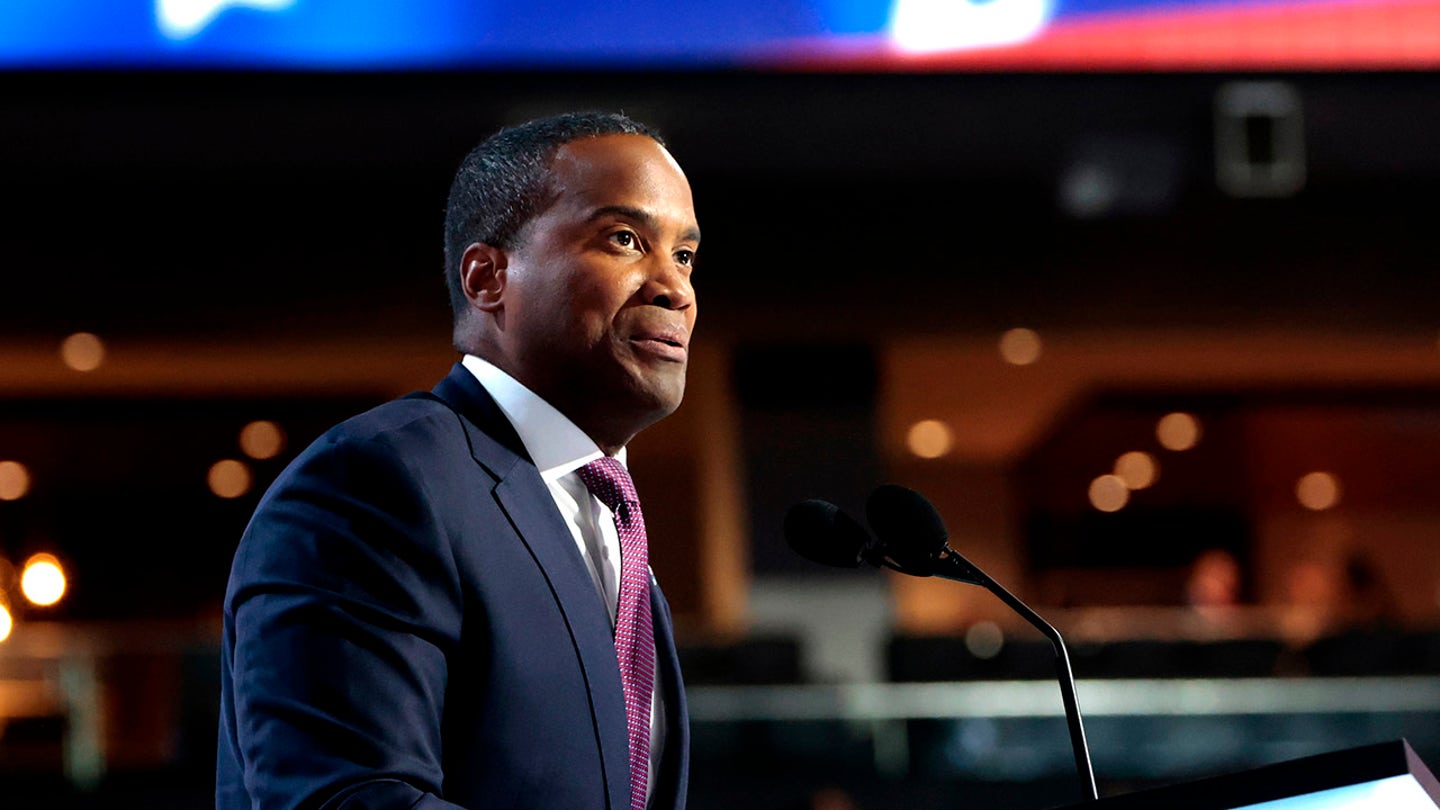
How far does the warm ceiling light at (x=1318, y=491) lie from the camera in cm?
1403

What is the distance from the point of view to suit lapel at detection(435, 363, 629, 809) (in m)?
1.53

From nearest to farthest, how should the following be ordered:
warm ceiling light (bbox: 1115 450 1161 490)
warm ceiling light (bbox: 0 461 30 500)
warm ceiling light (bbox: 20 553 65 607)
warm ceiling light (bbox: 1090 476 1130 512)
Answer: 1. warm ceiling light (bbox: 20 553 65 607)
2. warm ceiling light (bbox: 0 461 30 500)
3. warm ceiling light (bbox: 1115 450 1161 490)
4. warm ceiling light (bbox: 1090 476 1130 512)

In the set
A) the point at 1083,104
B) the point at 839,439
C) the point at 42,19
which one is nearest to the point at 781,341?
the point at 839,439

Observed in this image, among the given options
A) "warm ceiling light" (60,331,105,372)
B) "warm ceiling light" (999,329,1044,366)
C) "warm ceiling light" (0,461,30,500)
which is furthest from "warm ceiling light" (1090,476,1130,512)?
"warm ceiling light" (0,461,30,500)

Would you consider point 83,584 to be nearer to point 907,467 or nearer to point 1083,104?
point 907,467

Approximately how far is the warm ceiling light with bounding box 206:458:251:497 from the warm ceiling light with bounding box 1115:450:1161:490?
6765mm

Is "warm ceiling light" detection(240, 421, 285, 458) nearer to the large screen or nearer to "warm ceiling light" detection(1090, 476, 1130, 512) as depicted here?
the large screen

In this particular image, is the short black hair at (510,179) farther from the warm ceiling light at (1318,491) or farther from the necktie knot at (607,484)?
the warm ceiling light at (1318,491)

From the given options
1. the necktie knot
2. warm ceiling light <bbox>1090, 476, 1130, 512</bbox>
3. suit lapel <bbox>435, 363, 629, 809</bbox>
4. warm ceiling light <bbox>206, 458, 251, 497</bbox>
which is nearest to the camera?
suit lapel <bbox>435, 363, 629, 809</bbox>

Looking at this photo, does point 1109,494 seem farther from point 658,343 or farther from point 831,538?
point 658,343

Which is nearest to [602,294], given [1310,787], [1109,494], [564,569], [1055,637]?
[564,569]

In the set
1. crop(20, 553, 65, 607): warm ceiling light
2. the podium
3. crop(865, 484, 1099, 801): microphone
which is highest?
crop(20, 553, 65, 607): warm ceiling light

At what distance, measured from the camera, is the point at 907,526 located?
1.74 meters

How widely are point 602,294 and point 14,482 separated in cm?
1181
